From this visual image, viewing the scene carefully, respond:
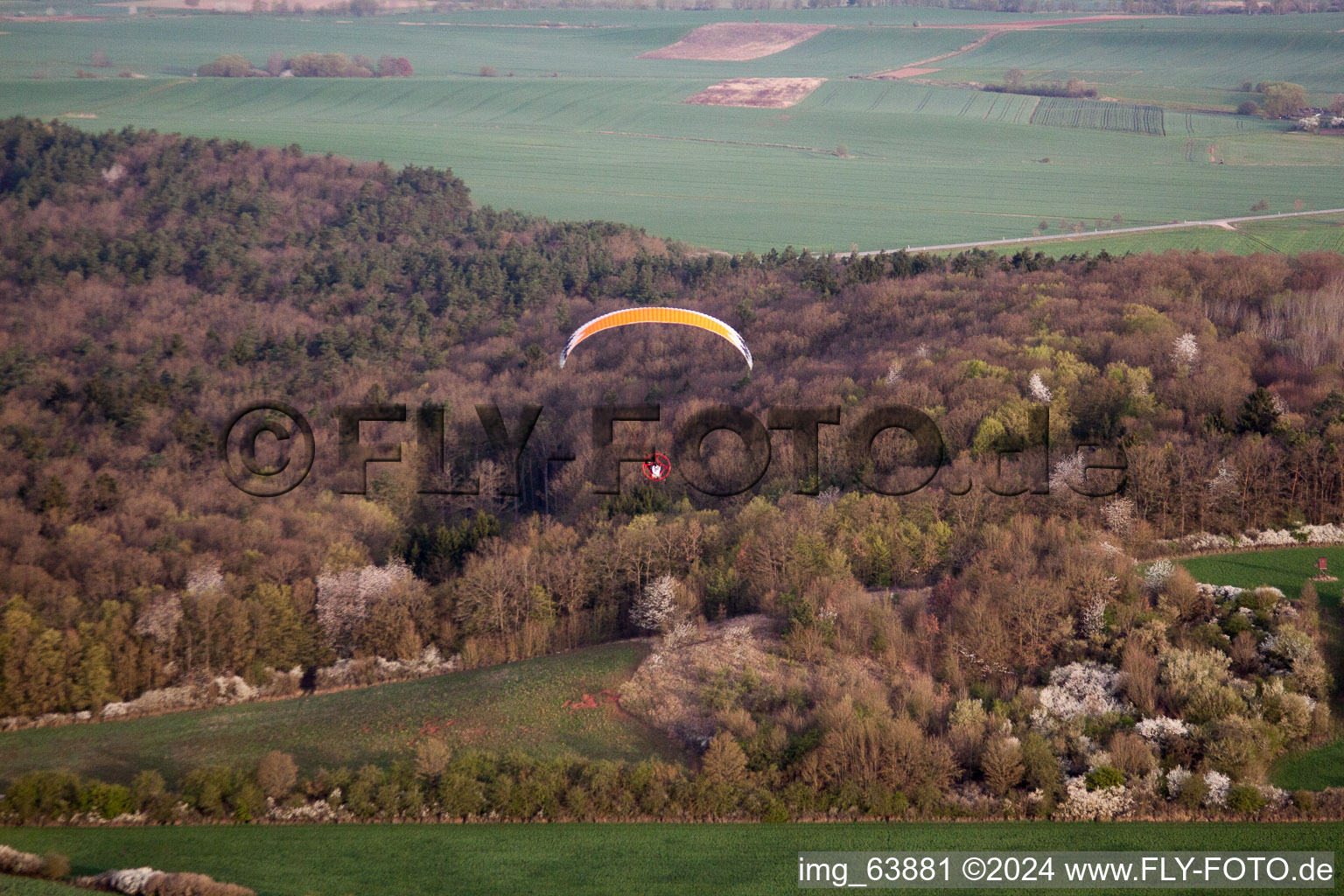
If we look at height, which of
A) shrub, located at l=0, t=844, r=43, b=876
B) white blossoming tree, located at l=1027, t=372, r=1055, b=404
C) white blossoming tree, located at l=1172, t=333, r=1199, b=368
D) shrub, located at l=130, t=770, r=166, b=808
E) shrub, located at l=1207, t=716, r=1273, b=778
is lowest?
shrub, located at l=130, t=770, r=166, b=808

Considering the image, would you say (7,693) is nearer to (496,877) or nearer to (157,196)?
(496,877)

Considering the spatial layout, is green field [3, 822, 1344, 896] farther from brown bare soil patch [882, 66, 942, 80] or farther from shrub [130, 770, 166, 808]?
brown bare soil patch [882, 66, 942, 80]

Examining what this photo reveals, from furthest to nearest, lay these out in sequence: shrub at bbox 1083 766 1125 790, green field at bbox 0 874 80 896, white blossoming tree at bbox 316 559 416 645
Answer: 1. white blossoming tree at bbox 316 559 416 645
2. shrub at bbox 1083 766 1125 790
3. green field at bbox 0 874 80 896

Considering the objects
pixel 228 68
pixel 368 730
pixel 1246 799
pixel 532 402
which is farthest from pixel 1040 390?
pixel 228 68

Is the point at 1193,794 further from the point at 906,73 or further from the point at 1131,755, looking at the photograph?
the point at 906,73

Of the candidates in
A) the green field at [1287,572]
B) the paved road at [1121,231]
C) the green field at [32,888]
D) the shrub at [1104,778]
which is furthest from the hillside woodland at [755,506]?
the paved road at [1121,231]

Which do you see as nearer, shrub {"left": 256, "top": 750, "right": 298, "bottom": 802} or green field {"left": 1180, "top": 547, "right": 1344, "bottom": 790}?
shrub {"left": 256, "top": 750, "right": 298, "bottom": 802}

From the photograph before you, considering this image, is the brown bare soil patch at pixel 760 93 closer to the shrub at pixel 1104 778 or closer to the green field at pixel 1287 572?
the green field at pixel 1287 572

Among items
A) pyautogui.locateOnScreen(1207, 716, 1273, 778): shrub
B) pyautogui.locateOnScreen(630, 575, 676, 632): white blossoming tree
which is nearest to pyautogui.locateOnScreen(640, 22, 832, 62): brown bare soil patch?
pyautogui.locateOnScreen(630, 575, 676, 632): white blossoming tree

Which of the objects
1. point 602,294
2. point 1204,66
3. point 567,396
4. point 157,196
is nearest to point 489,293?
point 602,294
